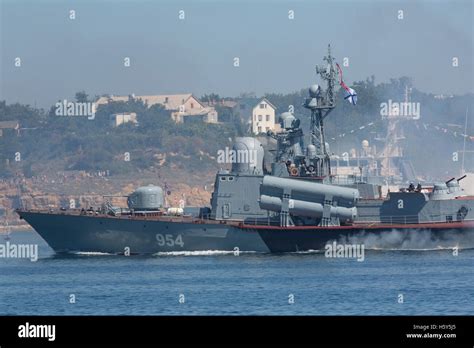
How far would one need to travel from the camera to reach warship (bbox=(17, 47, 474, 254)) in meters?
70.4

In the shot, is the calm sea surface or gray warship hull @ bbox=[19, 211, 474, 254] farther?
gray warship hull @ bbox=[19, 211, 474, 254]

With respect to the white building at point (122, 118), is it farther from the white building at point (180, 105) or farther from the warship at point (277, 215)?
the warship at point (277, 215)

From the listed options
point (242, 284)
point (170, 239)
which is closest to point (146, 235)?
point (170, 239)

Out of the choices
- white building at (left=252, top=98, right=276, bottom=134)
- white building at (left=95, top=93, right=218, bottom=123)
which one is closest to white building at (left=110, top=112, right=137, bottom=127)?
white building at (left=95, top=93, right=218, bottom=123)

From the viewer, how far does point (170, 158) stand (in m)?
165

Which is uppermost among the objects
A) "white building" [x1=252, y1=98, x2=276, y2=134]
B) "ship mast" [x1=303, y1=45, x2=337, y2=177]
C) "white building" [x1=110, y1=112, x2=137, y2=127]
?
"white building" [x1=110, y1=112, x2=137, y2=127]

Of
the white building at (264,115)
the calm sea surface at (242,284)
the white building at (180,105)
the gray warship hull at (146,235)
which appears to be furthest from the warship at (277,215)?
the white building at (180,105)

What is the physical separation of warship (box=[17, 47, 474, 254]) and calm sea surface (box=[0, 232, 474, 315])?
1187 millimetres

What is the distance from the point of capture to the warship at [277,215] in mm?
70438

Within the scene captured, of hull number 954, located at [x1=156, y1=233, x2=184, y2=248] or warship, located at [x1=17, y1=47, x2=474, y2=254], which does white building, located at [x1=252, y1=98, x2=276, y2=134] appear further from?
hull number 954, located at [x1=156, y1=233, x2=184, y2=248]
